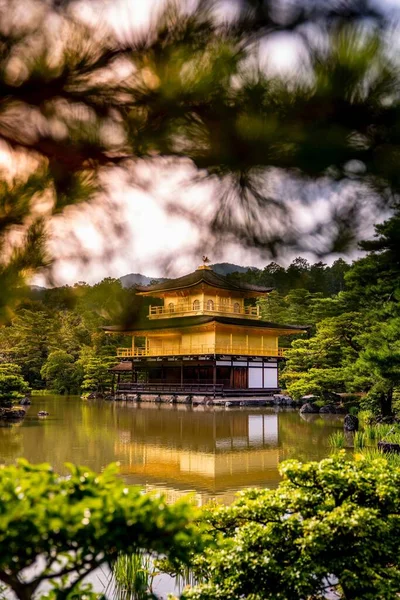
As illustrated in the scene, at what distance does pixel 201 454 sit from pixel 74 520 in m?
7.89

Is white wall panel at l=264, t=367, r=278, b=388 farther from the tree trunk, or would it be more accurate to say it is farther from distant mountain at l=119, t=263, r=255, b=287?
distant mountain at l=119, t=263, r=255, b=287

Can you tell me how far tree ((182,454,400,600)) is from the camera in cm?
241

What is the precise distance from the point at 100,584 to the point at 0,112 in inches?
111

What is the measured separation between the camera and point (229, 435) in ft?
37.4

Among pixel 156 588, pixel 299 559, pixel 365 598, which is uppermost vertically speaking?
pixel 299 559

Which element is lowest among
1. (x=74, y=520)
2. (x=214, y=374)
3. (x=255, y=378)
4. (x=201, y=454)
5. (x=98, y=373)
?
(x=201, y=454)

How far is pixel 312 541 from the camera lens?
94.5 inches

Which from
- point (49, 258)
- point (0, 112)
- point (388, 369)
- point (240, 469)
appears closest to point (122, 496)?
point (49, 258)

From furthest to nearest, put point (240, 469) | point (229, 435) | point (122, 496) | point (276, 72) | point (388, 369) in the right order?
point (229, 435)
point (388, 369)
point (240, 469)
point (276, 72)
point (122, 496)

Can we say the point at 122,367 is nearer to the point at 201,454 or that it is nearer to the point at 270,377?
the point at 270,377

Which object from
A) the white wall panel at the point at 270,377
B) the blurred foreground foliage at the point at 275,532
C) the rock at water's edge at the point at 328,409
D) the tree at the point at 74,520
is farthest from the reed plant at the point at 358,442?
the white wall panel at the point at 270,377

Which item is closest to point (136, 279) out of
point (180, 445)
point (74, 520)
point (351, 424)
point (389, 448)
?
→ point (74, 520)

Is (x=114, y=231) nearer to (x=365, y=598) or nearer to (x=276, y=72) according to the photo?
(x=276, y=72)

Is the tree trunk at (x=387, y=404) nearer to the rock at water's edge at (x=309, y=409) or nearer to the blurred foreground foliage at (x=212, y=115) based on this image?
the rock at water's edge at (x=309, y=409)
